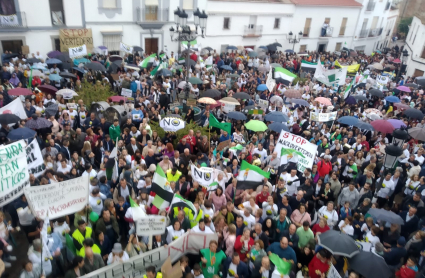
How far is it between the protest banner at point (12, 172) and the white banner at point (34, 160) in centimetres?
68

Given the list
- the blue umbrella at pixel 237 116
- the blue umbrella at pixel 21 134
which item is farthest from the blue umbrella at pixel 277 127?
the blue umbrella at pixel 21 134

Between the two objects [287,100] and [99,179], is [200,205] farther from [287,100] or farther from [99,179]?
[287,100]

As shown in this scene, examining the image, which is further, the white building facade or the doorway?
the doorway

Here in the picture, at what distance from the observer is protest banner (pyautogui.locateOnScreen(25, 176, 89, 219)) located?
5535 millimetres

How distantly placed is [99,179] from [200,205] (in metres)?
2.22

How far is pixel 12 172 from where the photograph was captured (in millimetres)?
6121

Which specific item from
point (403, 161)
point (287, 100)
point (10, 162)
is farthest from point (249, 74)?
point (10, 162)

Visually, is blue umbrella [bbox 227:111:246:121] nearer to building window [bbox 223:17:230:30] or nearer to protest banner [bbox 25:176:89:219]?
protest banner [bbox 25:176:89:219]

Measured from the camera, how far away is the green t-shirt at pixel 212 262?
5.56m

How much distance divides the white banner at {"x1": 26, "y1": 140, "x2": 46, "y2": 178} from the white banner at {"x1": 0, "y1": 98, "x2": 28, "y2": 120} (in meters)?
2.74

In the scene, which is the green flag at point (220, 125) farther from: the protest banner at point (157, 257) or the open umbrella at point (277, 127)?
the protest banner at point (157, 257)

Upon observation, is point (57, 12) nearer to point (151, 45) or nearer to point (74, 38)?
point (74, 38)

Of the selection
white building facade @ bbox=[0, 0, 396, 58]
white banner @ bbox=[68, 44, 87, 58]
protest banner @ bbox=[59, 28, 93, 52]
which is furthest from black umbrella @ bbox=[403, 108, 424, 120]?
protest banner @ bbox=[59, 28, 93, 52]

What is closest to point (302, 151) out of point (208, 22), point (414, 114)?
point (414, 114)
